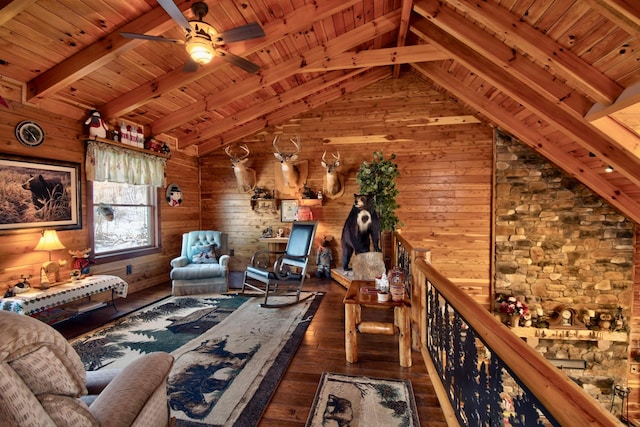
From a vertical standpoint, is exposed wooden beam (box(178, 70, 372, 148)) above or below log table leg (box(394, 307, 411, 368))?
above

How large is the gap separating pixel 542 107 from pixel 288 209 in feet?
13.4

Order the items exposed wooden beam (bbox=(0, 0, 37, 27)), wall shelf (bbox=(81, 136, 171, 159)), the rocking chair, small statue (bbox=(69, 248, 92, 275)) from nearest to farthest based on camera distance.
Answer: exposed wooden beam (bbox=(0, 0, 37, 27)) → small statue (bbox=(69, 248, 92, 275)) → wall shelf (bbox=(81, 136, 171, 159)) → the rocking chair

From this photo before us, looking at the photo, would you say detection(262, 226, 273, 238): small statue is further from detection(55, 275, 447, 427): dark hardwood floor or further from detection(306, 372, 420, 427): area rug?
detection(306, 372, 420, 427): area rug

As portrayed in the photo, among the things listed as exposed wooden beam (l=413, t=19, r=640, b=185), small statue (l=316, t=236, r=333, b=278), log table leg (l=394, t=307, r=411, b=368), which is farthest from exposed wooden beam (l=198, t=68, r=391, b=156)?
log table leg (l=394, t=307, r=411, b=368)

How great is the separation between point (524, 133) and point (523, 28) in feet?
6.93

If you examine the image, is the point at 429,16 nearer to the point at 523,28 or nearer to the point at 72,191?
the point at 523,28

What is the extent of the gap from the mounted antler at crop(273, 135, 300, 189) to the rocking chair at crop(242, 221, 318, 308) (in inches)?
45.6

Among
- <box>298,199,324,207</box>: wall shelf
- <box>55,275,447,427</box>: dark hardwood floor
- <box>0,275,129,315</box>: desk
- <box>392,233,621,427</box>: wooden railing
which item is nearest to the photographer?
<box>392,233,621,427</box>: wooden railing

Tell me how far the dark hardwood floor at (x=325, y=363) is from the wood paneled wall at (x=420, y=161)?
2254 millimetres

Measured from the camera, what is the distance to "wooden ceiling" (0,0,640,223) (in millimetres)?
2338

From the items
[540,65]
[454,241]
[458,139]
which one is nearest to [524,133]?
[458,139]

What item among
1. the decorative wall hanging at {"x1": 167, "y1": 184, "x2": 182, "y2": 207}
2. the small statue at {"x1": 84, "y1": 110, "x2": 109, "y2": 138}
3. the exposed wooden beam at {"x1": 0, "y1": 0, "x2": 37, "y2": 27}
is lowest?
the decorative wall hanging at {"x1": 167, "y1": 184, "x2": 182, "y2": 207}

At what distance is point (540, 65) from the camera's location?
9.29ft

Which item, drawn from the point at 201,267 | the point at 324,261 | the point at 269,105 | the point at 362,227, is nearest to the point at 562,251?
the point at 362,227
